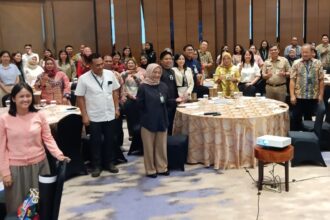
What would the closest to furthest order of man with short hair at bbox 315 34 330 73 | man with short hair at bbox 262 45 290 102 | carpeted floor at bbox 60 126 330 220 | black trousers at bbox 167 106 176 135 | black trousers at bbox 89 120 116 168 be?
carpeted floor at bbox 60 126 330 220, black trousers at bbox 89 120 116 168, black trousers at bbox 167 106 176 135, man with short hair at bbox 262 45 290 102, man with short hair at bbox 315 34 330 73

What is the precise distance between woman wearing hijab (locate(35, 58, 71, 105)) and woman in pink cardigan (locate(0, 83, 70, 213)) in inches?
115

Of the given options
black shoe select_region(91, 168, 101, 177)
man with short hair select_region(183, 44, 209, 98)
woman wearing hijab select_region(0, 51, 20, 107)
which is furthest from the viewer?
woman wearing hijab select_region(0, 51, 20, 107)

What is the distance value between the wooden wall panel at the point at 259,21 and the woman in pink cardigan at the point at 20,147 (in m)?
10.8

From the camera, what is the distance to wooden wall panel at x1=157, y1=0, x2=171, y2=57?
13367mm

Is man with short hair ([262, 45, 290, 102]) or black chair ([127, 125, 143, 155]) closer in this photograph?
black chair ([127, 125, 143, 155])

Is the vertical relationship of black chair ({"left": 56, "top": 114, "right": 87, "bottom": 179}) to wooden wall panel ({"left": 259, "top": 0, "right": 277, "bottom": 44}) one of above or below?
below

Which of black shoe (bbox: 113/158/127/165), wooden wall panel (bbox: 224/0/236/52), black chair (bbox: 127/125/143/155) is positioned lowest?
black shoe (bbox: 113/158/127/165)

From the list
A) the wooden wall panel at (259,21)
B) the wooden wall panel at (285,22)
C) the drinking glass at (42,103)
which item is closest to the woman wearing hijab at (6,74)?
the drinking glass at (42,103)

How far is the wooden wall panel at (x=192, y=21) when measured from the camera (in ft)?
43.9

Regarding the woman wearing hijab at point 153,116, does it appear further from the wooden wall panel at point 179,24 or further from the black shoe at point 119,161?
the wooden wall panel at point 179,24

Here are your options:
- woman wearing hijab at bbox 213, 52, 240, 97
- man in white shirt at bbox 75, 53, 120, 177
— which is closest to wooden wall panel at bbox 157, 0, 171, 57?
woman wearing hijab at bbox 213, 52, 240, 97

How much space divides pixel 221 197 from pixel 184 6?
9443 mm

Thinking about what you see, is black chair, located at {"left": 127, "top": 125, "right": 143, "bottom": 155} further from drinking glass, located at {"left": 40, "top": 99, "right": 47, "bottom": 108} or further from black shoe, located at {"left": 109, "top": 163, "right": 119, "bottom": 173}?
drinking glass, located at {"left": 40, "top": 99, "right": 47, "bottom": 108}

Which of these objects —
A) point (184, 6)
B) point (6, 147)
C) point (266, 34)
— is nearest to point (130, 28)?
point (184, 6)
